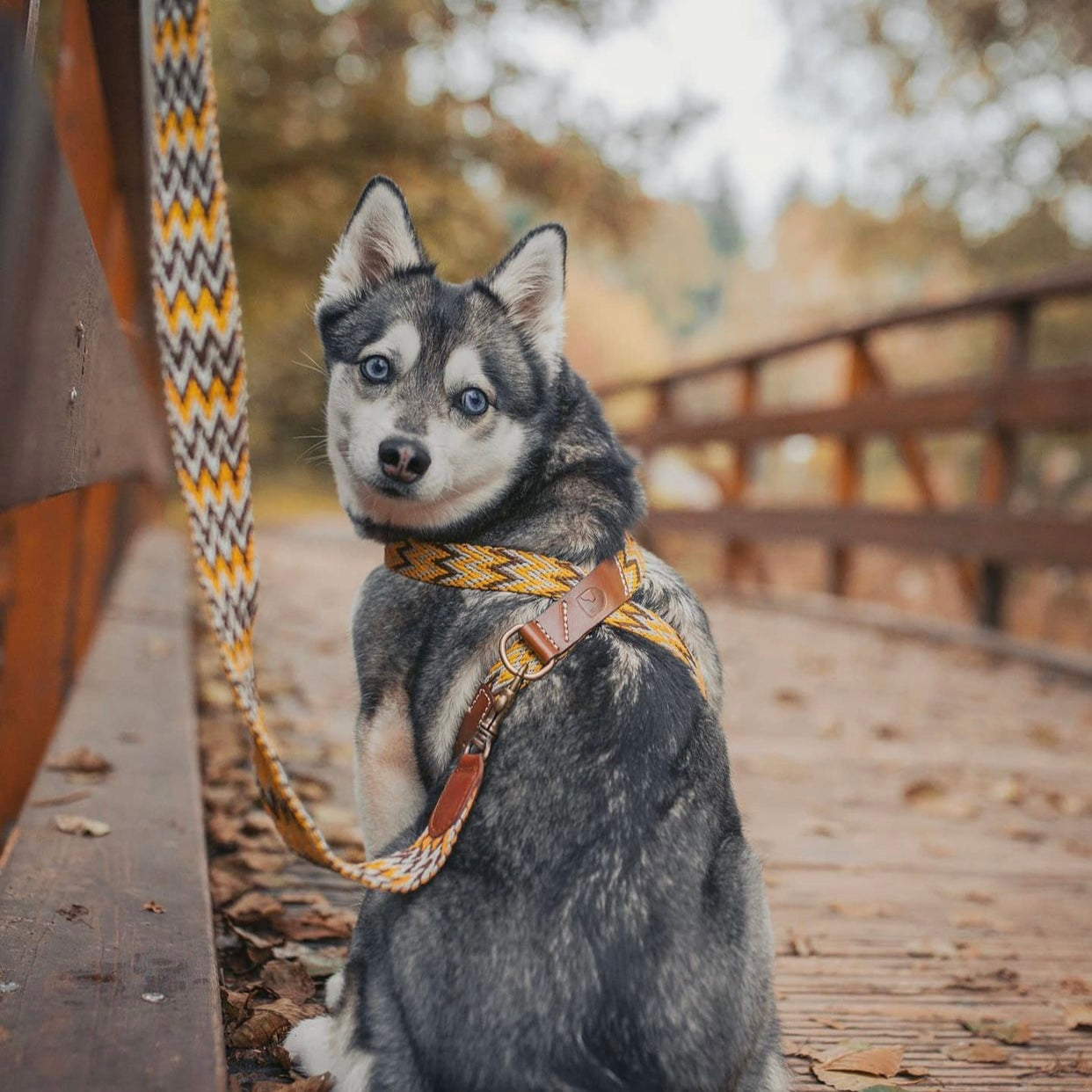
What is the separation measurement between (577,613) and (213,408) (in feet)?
2.06

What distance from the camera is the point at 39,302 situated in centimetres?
110

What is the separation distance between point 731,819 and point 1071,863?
76.2 inches

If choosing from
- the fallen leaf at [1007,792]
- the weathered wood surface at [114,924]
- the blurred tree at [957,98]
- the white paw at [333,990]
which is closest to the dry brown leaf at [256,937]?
the weathered wood surface at [114,924]

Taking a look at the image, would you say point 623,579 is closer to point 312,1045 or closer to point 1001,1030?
point 312,1045

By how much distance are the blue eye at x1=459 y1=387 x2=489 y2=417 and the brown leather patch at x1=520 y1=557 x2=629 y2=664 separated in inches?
16.4

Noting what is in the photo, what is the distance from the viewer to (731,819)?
159 cm

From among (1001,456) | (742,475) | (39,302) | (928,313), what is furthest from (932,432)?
(39,302)

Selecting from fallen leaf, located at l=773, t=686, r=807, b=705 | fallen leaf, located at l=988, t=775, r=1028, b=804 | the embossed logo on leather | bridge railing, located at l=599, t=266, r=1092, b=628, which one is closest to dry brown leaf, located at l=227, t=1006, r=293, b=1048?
the embossed logo on leather

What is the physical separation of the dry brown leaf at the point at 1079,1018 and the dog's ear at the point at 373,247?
192 centimetres

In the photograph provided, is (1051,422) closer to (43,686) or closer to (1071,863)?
(1071,863)

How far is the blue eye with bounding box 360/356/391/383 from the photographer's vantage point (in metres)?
1.99

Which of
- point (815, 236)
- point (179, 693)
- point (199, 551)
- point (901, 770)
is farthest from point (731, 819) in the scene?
point (815, 236)

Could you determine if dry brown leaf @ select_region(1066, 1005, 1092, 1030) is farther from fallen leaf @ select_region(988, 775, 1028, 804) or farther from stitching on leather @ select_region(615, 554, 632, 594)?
fallen leaf @ select_region(988, 775, 1028, 804)

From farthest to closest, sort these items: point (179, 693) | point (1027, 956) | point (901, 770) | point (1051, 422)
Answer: point (1051, 422) → point (901, 770) → point (179, 693) → point (1027, 956)
